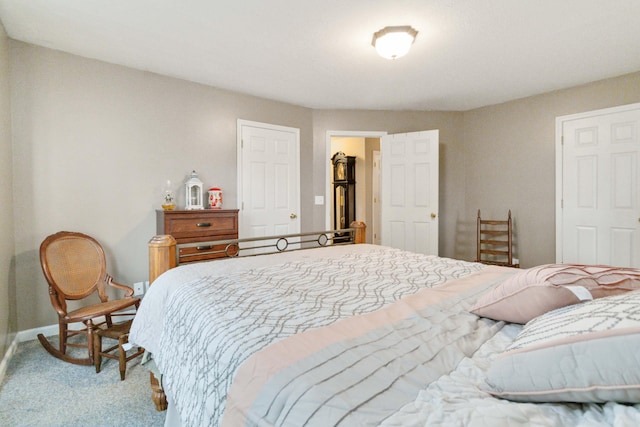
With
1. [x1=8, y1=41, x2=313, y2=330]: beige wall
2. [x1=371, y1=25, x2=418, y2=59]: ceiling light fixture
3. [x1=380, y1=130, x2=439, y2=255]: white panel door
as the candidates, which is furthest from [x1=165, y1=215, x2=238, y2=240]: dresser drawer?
[x1=380, y1=130, x2=439, y2=255]: white panel door

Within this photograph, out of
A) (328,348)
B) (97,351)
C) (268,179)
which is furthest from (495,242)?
(97,351)

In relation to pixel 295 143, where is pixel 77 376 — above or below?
below

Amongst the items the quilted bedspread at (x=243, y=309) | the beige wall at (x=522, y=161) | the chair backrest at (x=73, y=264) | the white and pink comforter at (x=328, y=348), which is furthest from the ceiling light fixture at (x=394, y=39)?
the chair backrest at (x=73, y=264)

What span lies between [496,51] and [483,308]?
2563 mm

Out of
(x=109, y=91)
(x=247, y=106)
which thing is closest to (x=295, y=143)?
(x=247, y=106)

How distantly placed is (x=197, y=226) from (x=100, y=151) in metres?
1.08

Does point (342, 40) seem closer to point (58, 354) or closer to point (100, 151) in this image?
point (100, 151)

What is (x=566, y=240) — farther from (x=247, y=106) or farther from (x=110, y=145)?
(x=110, y=145)

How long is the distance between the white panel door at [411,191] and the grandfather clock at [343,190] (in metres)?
1.56

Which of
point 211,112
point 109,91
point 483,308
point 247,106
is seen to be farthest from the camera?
point 247,106

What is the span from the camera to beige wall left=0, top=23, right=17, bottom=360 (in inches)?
87.5

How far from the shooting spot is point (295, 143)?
13.9 ft

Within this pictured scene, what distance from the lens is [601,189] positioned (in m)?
3.43

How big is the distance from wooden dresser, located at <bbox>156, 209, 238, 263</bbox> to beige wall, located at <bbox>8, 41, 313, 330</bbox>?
0.38m
